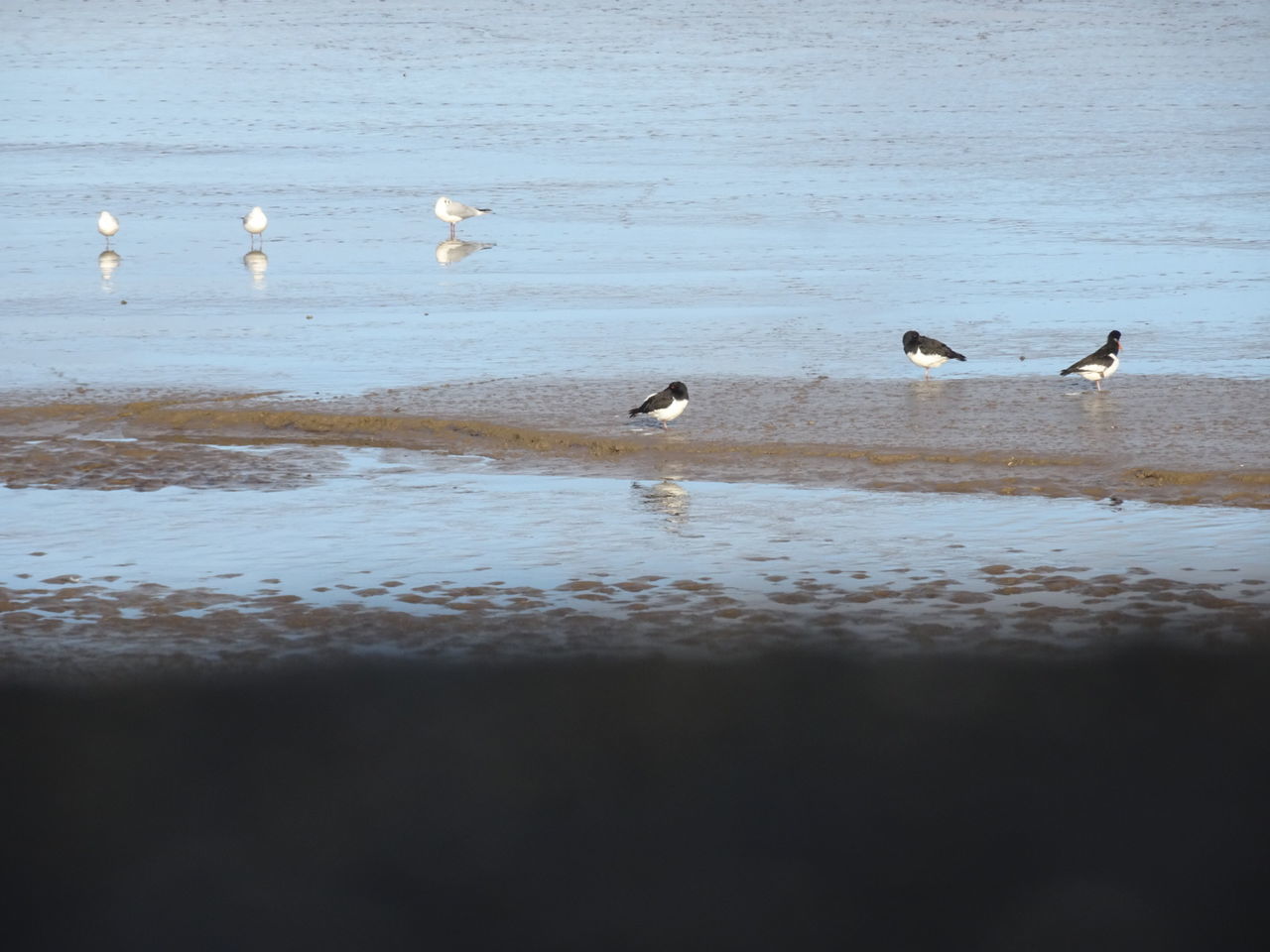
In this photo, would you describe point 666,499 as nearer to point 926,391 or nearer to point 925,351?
point 926,391

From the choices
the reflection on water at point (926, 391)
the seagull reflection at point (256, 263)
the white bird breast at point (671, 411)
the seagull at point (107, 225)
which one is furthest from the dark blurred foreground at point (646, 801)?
the seagull at point (107, 225)

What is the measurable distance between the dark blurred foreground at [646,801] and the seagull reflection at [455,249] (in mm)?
13989

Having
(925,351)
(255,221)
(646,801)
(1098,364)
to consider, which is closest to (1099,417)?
(1098,364)

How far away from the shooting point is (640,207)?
2514 centimetres

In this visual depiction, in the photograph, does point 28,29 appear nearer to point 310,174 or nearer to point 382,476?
point 310,174

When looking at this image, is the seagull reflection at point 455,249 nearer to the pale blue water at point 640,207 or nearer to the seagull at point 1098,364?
the pale blue water at point 640,207

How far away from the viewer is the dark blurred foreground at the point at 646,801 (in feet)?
21.7

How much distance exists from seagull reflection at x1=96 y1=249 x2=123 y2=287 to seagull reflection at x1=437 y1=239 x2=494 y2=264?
12.3 feet

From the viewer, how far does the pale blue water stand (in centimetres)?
1627

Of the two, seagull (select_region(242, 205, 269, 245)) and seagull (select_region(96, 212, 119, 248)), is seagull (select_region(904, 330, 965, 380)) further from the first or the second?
seagull (select_region(96, 212, 119, 248))

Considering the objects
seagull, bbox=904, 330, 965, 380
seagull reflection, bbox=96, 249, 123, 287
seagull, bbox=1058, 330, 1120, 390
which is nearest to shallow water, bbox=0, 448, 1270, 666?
seagull, bbox=1058, 330, 1120, 390

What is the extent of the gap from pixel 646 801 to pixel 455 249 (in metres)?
15.9

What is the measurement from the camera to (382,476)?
11922 mm

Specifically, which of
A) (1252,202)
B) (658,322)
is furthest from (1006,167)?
(658,322)
